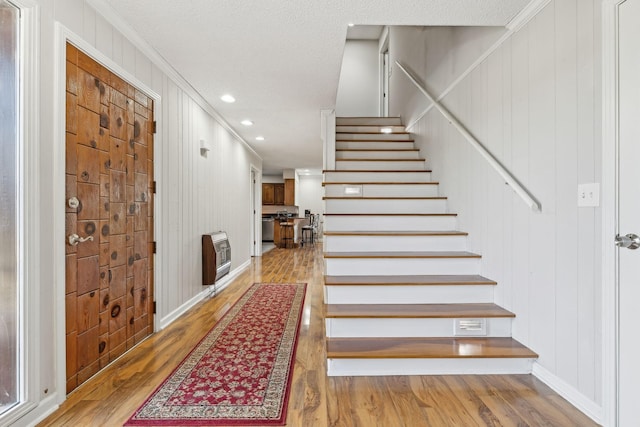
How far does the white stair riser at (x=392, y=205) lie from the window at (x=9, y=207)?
8.07ft

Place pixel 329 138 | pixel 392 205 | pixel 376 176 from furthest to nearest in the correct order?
pixel 329 138 → pixel 376 176 → pixel 392 205

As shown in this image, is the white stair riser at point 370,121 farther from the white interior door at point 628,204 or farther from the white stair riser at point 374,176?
the white interior door at point 628,204

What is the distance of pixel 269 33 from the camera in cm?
233

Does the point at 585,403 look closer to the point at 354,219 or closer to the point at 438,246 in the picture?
the point at 438,246

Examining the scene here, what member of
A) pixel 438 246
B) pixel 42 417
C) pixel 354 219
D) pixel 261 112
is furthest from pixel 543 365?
pixel 261 112

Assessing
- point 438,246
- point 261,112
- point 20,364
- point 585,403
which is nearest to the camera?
point 20,364

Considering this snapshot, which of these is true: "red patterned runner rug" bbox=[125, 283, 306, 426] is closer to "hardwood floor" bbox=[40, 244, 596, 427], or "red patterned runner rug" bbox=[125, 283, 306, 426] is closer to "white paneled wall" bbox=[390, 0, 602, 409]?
"hardwood floor" bbox=[40, 244, 596, 427]

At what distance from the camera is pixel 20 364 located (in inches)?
60.5

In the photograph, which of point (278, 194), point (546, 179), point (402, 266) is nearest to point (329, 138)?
point (402, 266)

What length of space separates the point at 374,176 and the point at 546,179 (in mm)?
2101

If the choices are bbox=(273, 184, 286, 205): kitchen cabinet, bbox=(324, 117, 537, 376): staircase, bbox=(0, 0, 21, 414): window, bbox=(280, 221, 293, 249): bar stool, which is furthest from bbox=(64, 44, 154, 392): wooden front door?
bbox=(273, 184, 286, 205): kitchen cabinet

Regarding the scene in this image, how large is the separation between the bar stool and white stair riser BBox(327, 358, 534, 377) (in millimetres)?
6953

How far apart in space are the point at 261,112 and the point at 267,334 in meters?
2.67

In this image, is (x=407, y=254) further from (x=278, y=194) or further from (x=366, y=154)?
(x=278, y=194)
